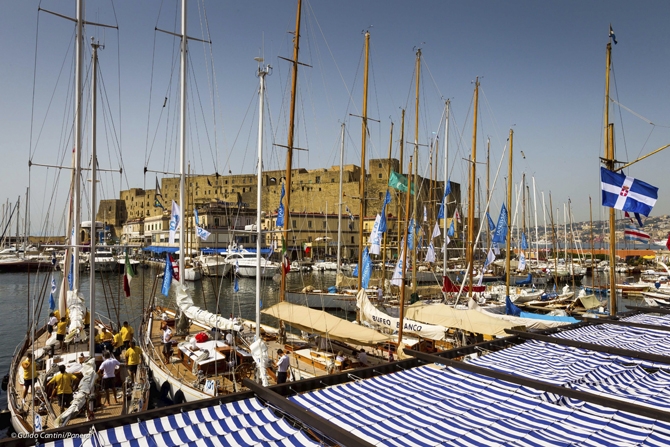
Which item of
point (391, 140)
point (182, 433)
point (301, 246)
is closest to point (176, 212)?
point (182, 433)

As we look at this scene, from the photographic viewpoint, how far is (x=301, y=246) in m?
74.2

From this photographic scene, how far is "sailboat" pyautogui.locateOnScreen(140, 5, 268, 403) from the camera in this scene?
10.9 meters

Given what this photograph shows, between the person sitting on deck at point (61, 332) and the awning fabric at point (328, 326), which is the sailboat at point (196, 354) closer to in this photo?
the awning fabric at point (328, 326)

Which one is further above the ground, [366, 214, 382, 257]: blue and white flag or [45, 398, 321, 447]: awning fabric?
[366, 214, 382, 257]: blue and white flag

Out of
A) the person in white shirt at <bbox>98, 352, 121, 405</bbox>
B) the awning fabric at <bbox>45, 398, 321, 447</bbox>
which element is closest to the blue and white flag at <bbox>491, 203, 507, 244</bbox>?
the person in white shirt at <bbox>98, 352, 121, 405</bbox>

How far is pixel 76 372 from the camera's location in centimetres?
1084

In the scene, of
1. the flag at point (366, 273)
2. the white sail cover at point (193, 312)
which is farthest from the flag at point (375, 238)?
the white sail cover at point (193, 312)

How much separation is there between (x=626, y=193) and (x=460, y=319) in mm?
6095

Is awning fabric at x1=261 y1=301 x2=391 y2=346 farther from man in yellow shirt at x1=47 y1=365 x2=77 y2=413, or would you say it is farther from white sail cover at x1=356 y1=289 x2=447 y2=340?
man in yellow shirt at x1=47 y1=365 x2=77 y2=413

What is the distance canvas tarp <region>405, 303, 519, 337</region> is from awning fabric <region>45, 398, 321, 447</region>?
10012mm

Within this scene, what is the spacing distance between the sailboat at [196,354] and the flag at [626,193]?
907cm

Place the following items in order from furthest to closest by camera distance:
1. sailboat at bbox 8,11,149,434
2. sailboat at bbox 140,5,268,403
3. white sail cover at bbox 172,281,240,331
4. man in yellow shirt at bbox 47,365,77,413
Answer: white sail cover at bbox 172,281,240,331
sailboat at bbox 140,5,268,403
man in yellow shirt at bbox 47,365,77,413
sailboat at bbox 8,11,149,434

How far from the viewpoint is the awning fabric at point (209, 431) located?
471cm

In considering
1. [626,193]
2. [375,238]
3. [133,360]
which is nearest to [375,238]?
[375,238]
